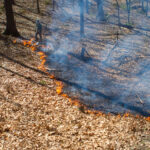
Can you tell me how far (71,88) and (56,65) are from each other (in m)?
2.74

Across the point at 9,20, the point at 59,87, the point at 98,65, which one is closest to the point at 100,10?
the point at 9,20

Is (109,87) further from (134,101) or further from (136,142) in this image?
(136,142)

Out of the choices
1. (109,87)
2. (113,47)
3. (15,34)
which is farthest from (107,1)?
(109,87)

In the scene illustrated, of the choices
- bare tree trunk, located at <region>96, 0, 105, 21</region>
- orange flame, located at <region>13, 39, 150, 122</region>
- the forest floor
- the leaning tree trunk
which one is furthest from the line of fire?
bare tree trunk, located at <region>96, 0, 105, 21</region>

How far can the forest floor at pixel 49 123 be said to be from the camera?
6.33m

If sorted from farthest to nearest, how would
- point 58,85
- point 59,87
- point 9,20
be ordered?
point 9,20
point 58,85
point 59,87

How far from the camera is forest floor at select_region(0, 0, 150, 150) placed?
633 cm

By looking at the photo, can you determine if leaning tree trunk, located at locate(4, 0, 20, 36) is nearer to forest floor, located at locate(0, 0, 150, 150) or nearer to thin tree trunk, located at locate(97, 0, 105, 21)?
forest floor, located at locate(0, 0, 150, 150)

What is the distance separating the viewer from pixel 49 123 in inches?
287

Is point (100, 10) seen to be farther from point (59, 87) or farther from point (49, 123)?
point (49, 123)

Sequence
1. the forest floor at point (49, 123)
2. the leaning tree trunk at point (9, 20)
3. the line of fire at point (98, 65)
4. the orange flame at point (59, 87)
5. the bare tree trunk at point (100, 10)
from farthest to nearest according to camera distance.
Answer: the bare tree trunk at point (100, 10) < the leaning tree trunk at point (9, 20) < the orange flame at point (59, 87) < the line of fire at point (98, 65) < the forest floor at point (49, 123)

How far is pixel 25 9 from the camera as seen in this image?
22.8 metres

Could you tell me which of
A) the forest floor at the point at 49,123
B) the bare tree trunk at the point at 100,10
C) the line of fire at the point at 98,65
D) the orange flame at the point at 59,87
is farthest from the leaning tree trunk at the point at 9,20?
the bare tree trunk at the point at 100,10

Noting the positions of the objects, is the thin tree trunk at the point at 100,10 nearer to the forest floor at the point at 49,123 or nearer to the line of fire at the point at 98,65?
the line of fire at the point at 98,65
